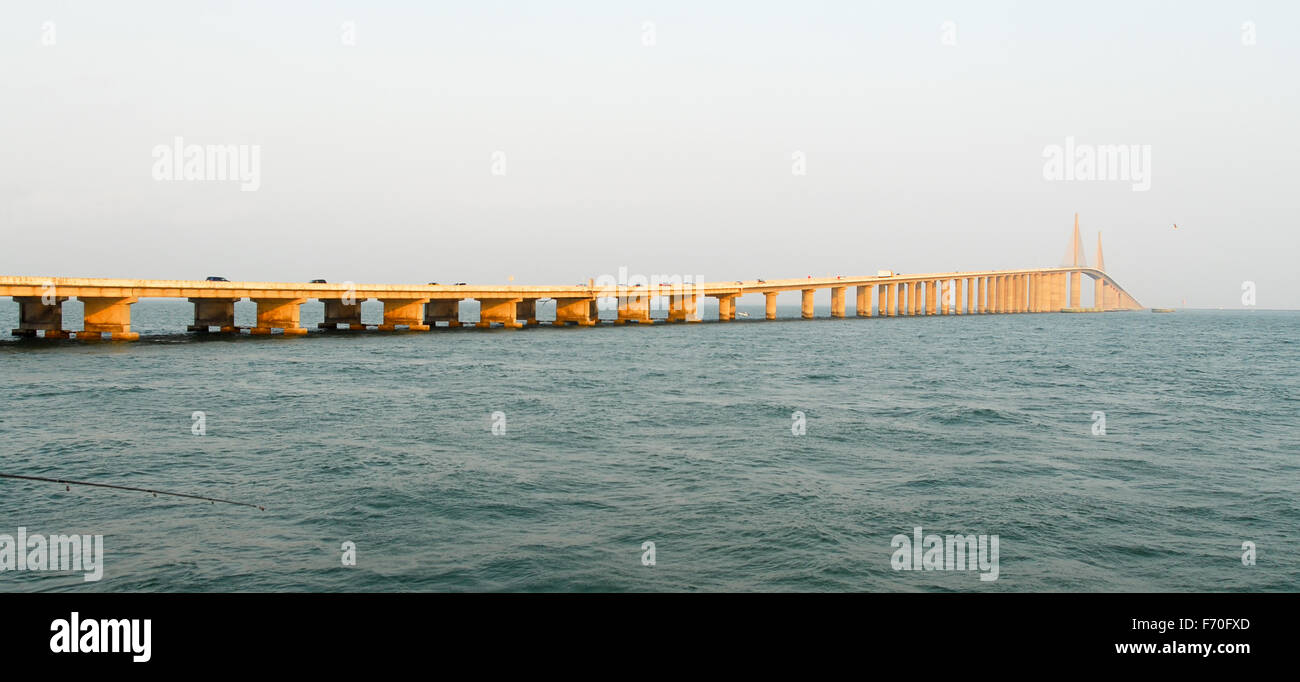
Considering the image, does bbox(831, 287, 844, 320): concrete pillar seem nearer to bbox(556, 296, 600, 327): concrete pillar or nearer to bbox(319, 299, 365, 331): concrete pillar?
bbox(556, 296, 600, 327): concrete pillar

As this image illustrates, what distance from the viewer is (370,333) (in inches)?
3942

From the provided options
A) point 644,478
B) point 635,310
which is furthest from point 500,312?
point 644,478

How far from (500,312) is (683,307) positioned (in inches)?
1643

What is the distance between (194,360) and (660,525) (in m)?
51.2

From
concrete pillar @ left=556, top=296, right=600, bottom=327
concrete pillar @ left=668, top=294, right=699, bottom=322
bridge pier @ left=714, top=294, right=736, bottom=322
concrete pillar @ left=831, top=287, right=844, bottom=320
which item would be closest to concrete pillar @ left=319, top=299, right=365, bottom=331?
concrete pillar @ left=556, top=296, right=600, bottom=327

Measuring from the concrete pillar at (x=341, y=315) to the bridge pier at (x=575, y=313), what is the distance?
31.6 meters

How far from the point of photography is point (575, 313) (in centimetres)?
13050

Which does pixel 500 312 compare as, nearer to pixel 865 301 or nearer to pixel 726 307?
pixel 726 307

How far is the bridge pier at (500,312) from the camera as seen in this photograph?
392 feet

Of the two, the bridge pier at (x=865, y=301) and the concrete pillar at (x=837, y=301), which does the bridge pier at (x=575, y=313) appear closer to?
the concrete pillar at (x=837, y=301)

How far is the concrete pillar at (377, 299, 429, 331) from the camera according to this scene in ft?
348
